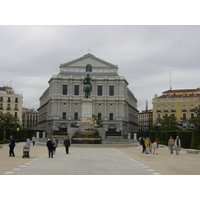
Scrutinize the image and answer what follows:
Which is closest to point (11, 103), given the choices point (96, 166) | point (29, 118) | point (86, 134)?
point (29, 118)

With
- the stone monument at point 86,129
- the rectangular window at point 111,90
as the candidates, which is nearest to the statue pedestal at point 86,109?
the stone monument at point 86,129

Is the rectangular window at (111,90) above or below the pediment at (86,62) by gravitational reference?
below

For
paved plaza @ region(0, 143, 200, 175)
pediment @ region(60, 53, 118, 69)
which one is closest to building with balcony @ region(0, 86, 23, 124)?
pediment @ region(60, 53, 118, 69)

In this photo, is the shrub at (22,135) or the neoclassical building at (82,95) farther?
the neoclassical building at (82,95)

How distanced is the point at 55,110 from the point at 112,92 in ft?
65.6

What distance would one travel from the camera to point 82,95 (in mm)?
110125

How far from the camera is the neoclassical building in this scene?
355ft

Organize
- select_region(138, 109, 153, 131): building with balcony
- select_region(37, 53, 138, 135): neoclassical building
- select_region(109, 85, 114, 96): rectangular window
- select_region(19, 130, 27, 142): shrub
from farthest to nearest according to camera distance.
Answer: select_region(138, 109, 153, 131): building with balcony, select_region(109, 85, 114, 96): rectangular window, select_region(37, 53, 138, 135): neoclassical building, select_region(19, 130, 27, 142): shrub

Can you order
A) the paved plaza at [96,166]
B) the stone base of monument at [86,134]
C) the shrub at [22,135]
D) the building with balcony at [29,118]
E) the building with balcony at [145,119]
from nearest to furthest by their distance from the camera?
the paved plaza at [96,166] → the stone base of monument at [86,134] → the shrub at [22,135] → the building with balcony at [29,118] → the building with balcony at [145,119]

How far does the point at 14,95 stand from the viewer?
107062mm

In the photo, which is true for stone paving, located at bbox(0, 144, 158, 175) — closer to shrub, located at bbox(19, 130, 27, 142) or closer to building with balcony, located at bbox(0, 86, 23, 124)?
shrub, located at bbox(19, 130, 27, 142)

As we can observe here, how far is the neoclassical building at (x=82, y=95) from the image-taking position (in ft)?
355

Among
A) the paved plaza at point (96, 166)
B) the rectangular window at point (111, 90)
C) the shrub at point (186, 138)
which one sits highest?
the rectangular window at point (111, 90)

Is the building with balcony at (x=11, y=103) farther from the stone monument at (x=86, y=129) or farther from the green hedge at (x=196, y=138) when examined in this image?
the green hedge at (x=196, y=138)
